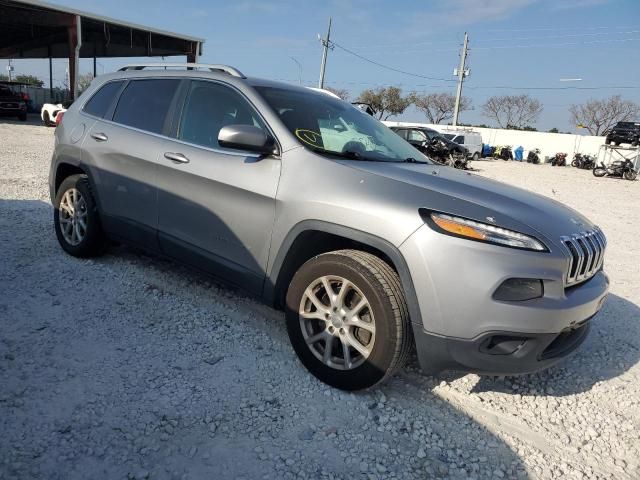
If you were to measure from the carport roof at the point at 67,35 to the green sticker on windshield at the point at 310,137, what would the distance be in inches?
1042

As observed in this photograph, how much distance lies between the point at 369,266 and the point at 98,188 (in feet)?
8.78

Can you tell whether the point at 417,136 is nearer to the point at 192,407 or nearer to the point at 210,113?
the point at 210,113

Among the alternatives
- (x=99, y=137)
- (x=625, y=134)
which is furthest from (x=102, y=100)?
(x=625, y=134)

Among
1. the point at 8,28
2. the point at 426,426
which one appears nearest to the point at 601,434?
the point at 426,426

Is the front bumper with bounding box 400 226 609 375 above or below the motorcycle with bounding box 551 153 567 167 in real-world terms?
above

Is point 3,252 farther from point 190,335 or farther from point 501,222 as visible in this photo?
point 501,222

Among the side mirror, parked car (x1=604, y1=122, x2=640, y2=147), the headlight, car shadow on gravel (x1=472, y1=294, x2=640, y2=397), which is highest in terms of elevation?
parked car (x1=604, y1=122, x2=640, y2=147)

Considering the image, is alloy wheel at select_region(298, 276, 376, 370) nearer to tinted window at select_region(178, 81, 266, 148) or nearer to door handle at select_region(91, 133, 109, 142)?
tinted window at select_region(178, 81, 266, 148)

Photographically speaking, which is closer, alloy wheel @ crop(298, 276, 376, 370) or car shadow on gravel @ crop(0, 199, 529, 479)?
car shadow on gravel @ crop(0, 199, 529, 479)

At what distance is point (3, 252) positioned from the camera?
4566 millimetres

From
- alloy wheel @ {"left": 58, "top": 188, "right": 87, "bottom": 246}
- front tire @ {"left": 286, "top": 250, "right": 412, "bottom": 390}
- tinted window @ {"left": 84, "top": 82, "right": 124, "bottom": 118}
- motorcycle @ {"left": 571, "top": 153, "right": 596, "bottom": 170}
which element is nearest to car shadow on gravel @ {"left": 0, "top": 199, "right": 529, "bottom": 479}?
front tire @ {"left": 286, "top": 250, "right": 412, "bottom": 390}

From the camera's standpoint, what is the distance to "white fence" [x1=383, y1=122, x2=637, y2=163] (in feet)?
125

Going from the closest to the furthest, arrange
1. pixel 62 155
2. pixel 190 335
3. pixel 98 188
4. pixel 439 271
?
pixel 439 271
pixel 190 335
pixel 98 188
pixel 62 155

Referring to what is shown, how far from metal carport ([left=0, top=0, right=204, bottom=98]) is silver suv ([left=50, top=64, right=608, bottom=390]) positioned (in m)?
25.6
